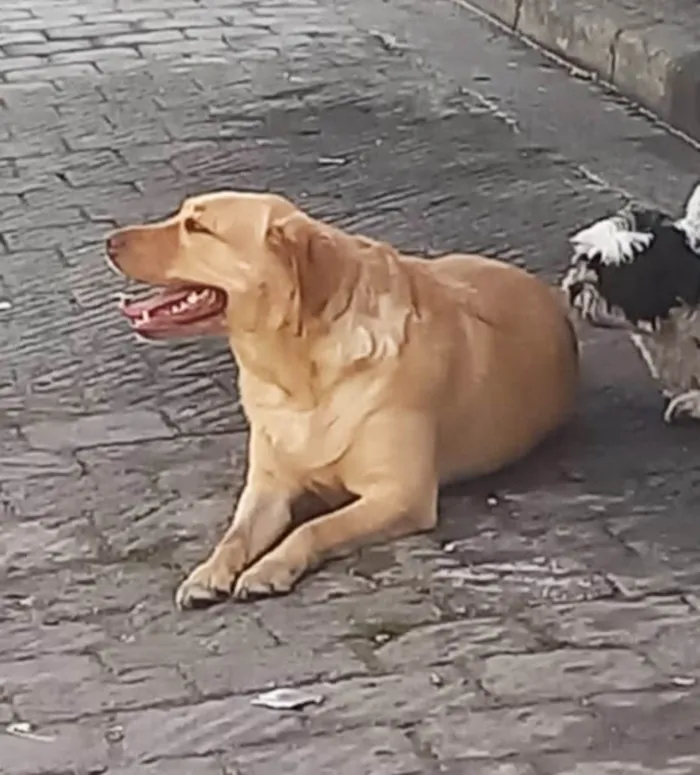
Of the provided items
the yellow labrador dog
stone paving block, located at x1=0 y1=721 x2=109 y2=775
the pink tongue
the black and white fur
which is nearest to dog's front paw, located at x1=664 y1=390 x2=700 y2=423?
the black and white fur

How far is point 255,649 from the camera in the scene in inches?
167

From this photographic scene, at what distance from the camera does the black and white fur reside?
17.2 feet

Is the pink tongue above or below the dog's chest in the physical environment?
above

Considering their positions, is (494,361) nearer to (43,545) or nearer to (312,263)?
(312,263)

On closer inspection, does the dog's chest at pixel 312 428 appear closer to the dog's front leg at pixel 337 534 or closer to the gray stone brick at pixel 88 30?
the dog's front leg at pixel 337 534

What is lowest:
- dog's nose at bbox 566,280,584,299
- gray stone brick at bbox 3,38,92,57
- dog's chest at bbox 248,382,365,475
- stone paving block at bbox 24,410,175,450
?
gray stone brick at bbox 3,38,92,57

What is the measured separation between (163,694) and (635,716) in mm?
945

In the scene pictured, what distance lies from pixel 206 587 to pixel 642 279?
1526mm

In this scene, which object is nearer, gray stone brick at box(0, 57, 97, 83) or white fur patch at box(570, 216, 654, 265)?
white fur patch at box(570, 216, 654, 265)

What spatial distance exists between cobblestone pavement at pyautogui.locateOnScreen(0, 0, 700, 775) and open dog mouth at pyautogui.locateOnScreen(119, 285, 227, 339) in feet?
1.65

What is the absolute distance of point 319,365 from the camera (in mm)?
4621

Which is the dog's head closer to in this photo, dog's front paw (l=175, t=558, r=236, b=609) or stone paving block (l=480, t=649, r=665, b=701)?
dog's front paw (l=175, t=558, r=236, b=609)

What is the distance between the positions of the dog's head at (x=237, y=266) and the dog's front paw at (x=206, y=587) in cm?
54

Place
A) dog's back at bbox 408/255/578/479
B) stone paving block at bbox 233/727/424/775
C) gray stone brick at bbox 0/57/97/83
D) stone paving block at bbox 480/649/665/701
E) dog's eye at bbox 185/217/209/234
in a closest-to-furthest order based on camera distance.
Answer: stone paving block at bbox 233/727/424/775
stone paving block at bbox 480/649/665/701
dog's eye at bbox 185/217/209/234
dog's back at bbox 408/255/578/479
gray stone brick at bbox 0/57/97/83
